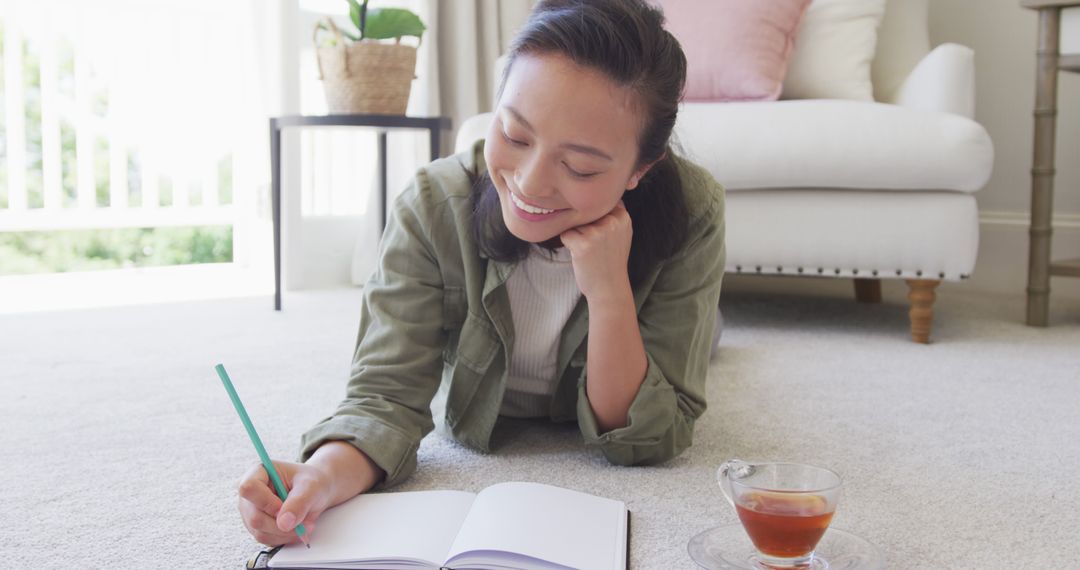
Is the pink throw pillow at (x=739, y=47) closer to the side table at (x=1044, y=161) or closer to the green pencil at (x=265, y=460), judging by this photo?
the side table at (x=1044, y=161)

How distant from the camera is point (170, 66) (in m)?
3.49

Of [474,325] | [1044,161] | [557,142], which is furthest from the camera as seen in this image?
[1044,161]

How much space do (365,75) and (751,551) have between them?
67.8 inches

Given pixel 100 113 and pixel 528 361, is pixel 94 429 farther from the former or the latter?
pixel 100 113

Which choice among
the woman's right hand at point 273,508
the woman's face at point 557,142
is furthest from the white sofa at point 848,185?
the woman's right hand at point 273,508

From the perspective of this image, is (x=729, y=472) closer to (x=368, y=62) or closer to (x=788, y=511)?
(x=788, y=511)

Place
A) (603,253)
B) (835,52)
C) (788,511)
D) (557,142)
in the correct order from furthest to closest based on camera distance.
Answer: (835,52), (603,253), (557,142), (788,511)

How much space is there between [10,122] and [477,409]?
2536 mm

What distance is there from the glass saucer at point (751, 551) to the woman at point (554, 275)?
27 cm

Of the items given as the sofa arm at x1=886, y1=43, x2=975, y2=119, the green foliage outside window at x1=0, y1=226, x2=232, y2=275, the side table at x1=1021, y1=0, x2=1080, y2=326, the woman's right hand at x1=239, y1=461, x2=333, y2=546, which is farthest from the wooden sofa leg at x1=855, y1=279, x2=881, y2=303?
the green foliage outside window at x1=0, y1=226, x2=232, y2=275

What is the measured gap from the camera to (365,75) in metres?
2.39

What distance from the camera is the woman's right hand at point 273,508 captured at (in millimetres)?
888

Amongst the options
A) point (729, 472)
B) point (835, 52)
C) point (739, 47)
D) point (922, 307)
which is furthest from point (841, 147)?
point (729, 472)

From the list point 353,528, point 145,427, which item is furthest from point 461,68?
point 353,528
